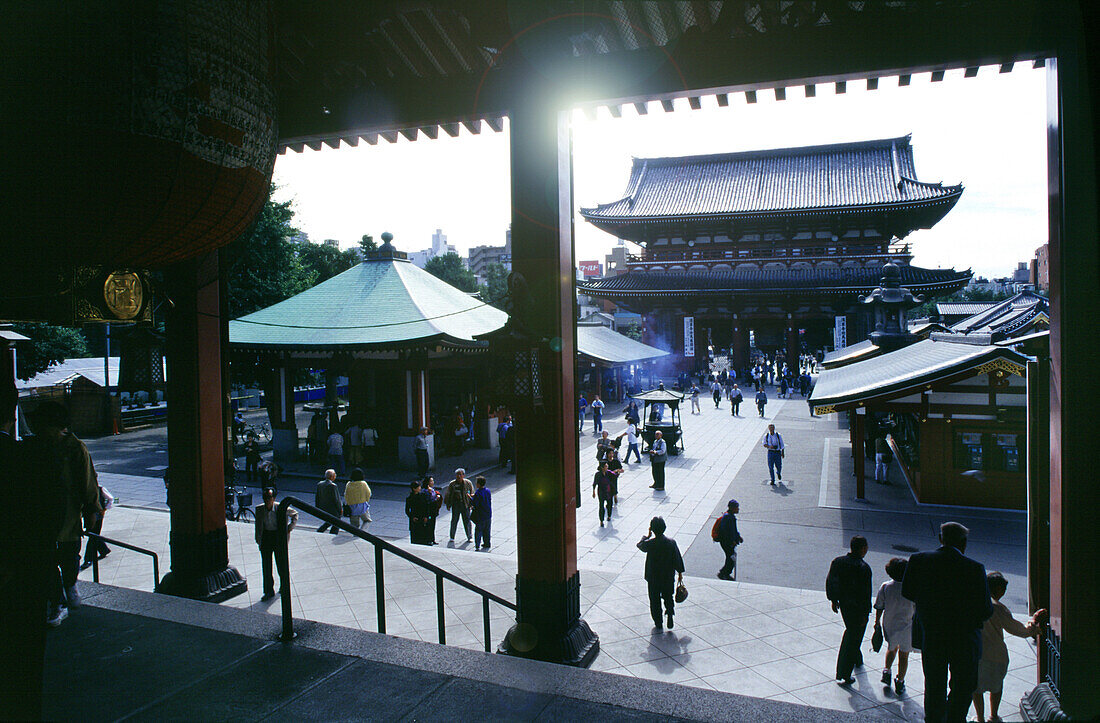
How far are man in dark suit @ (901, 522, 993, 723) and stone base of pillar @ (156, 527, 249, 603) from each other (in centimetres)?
656

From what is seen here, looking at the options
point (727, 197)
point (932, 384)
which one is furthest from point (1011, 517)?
point (727, 197)

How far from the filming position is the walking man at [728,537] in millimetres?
7871

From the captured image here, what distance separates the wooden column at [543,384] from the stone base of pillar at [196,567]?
3.60 m

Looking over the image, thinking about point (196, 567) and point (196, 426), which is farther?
point (196, 567)

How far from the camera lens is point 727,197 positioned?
114 feet

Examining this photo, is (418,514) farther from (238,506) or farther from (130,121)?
(130,121)

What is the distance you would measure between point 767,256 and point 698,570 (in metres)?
28.5

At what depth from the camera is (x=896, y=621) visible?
5.24 meters

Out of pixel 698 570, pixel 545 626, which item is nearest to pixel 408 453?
pixel 698 570

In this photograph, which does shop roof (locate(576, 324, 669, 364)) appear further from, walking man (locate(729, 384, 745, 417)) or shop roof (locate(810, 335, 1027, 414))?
shop roof (locate(810, 335, 1027, 414))

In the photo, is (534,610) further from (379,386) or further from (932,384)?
(379,386)

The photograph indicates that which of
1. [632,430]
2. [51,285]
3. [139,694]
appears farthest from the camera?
[632,430]

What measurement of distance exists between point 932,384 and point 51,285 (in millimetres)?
12320

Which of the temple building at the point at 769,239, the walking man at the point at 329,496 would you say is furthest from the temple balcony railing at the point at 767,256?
the walking man at the point at 329,496
